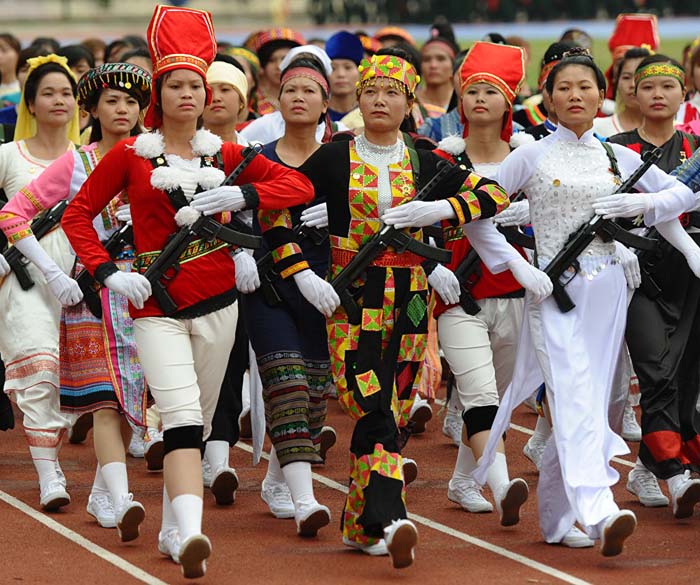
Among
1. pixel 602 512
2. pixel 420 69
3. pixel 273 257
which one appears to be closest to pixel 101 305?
pixel 273 257

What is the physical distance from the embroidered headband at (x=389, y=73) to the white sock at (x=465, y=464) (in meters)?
1.75

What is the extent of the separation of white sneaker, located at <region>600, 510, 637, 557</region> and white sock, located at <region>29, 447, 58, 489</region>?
8.81 feet

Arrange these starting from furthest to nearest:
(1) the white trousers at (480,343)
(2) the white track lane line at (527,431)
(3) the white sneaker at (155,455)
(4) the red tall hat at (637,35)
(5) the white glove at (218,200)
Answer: (4) the red tall hat at (637,35)
(2) the white track lane line at (527,431)
(3) the white sneaker at (155,455)
(1) the white trousers at (480,343)
(5) the white glove at (218,200)

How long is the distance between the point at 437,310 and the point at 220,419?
1272 millimetres

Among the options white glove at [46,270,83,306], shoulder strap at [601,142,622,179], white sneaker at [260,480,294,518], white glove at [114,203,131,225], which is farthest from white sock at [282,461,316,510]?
shoulder strap at [601,142,622,179]

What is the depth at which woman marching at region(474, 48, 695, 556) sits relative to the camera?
24.6ft

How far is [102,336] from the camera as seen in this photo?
8.10 meters

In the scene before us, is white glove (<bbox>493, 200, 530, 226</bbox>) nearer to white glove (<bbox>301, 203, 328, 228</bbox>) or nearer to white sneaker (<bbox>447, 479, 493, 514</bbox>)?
white glove (<bbox>301, 203, 328, 228</bbox>)

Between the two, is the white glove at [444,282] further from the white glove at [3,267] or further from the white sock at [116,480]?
the white glove at [3,267]

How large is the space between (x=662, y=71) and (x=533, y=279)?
203 cm

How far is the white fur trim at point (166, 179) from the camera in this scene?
721cm

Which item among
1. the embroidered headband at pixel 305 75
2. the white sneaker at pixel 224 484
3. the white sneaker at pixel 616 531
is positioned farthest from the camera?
the embroidered headband at pixel 305 75

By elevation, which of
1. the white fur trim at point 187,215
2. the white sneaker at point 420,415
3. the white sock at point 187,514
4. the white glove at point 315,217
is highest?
the white fur trim at point 187,215

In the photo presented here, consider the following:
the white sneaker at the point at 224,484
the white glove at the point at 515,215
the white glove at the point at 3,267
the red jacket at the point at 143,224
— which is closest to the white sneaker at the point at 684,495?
the white glove at the point at 515,215
